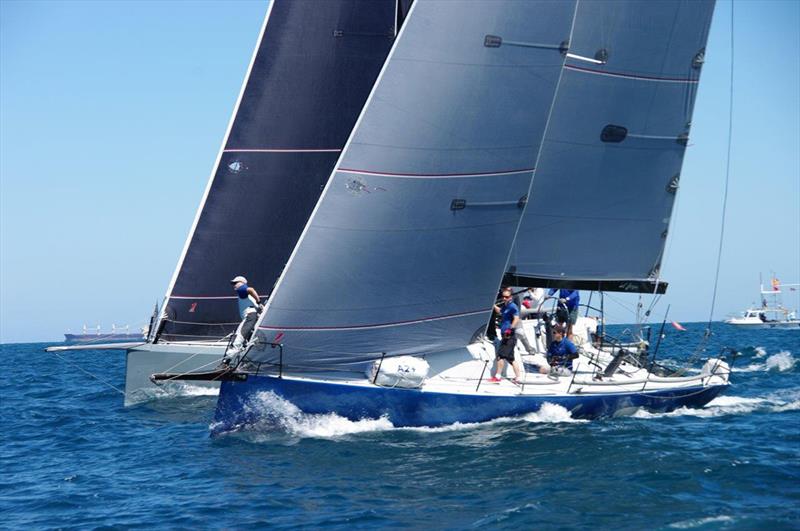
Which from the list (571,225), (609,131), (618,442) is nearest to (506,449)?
(618,442)

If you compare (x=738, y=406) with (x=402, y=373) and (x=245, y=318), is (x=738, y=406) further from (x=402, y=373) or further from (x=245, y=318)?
(x=245, y=318)

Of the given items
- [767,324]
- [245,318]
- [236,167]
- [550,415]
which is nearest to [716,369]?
[550,415]

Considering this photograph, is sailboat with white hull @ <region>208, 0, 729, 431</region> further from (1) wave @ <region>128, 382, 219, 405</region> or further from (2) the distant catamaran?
(1) wave @ <region>128, 382, 219, 405</region>

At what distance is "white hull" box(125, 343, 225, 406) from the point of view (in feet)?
62.6

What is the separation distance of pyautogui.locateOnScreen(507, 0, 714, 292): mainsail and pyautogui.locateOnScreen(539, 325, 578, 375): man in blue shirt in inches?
58.1

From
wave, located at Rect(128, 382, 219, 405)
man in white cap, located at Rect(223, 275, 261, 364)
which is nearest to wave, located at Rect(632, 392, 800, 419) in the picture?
man in white cap, located at Rect(223, 275, 261, 364)

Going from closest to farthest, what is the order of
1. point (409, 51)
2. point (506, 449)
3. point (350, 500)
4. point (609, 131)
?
point (350, 500) < point (506, 449) < point (409, 51) < point (609, 131)

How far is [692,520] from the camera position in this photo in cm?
923

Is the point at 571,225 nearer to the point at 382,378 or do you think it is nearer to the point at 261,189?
the point at 382,378

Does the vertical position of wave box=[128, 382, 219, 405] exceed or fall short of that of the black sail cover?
it falls short

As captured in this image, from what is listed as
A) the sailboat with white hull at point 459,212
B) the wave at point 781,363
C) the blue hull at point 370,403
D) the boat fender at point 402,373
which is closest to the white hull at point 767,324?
the wave at point 781,363

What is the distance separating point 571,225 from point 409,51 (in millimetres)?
5373

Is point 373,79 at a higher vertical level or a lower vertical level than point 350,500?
higher

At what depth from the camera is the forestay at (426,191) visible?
13773 millimetres
